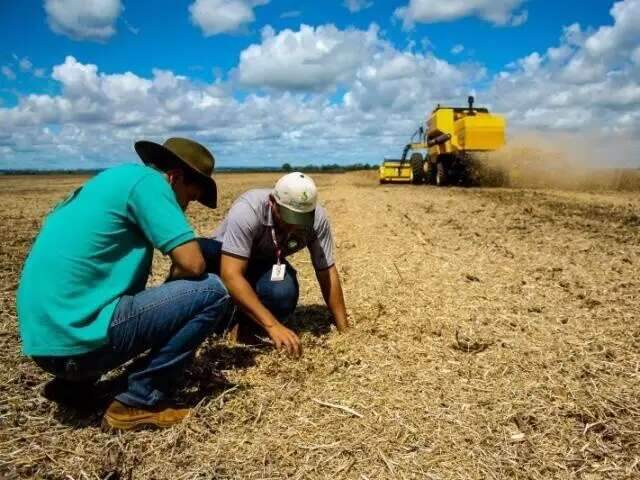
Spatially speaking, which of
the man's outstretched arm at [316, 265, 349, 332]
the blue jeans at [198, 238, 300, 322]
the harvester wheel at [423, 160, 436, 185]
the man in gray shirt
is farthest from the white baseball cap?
the harvester wheel at [423, 160, 436, 185]

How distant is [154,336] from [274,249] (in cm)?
135

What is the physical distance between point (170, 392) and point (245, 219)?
111 centimetres

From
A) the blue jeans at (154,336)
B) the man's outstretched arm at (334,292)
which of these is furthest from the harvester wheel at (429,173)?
the blue jeans at (154,336)

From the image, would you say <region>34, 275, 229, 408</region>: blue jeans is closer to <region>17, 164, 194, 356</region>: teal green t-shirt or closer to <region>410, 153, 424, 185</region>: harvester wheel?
<region>17, 164, 194, 356</region>: teal green t-shirt

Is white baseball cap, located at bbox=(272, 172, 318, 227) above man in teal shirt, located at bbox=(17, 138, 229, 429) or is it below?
above

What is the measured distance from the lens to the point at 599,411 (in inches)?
115

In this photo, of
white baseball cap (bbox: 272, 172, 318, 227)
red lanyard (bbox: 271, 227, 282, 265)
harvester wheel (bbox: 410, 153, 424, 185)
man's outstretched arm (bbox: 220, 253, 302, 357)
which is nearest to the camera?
white baseball cap (bbox: 272, 172, 318, 227)

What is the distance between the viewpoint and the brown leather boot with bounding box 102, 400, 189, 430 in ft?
9.05

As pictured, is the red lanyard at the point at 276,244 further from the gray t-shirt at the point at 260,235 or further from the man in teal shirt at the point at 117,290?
the man in teal shirt at the point at 117,290

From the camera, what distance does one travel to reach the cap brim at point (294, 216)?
3377 millimetres

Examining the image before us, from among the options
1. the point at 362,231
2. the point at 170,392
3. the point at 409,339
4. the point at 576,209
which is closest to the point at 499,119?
the point at 576,209

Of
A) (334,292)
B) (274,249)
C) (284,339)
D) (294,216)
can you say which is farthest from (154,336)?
(334,292)

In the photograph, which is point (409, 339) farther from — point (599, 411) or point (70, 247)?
point (70, 247)

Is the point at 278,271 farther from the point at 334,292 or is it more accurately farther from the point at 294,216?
the point at 294,216
